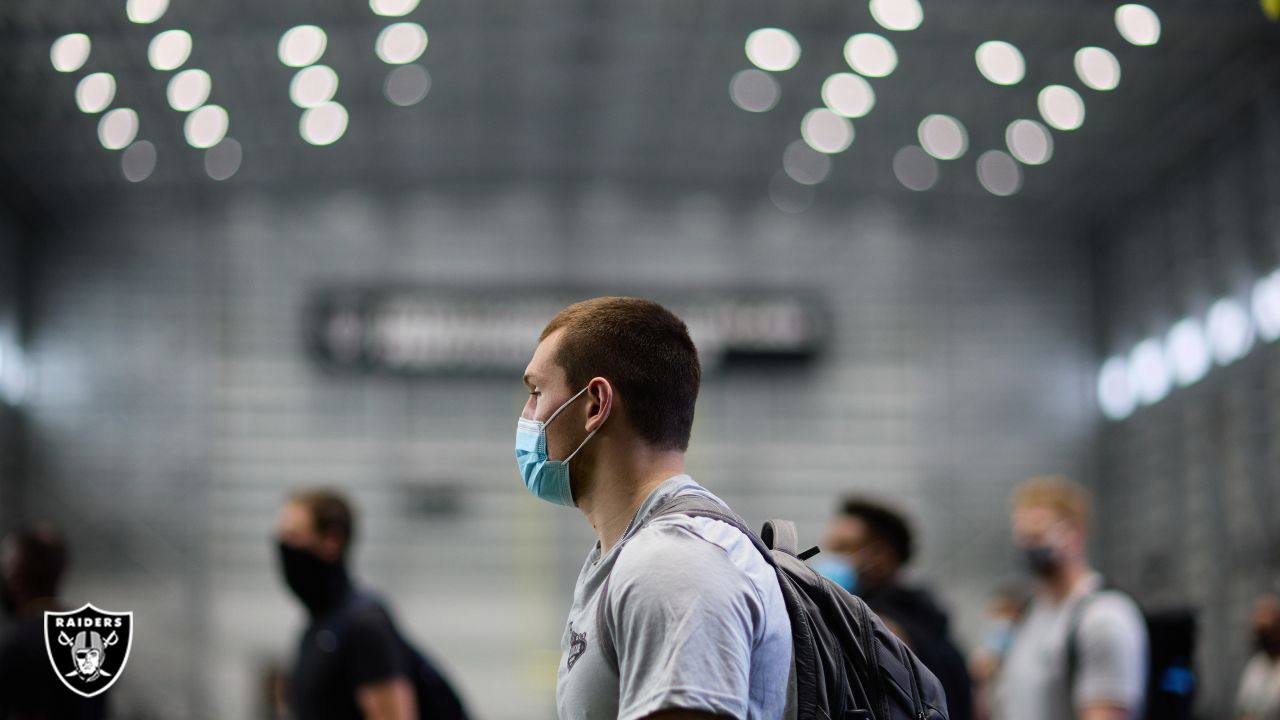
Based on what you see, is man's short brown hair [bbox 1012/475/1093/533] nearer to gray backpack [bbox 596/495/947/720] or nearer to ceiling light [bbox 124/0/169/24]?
gray backpack [bbox 596/495/947/720]

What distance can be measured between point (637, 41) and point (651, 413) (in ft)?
51.5

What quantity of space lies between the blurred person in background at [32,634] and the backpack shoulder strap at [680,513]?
105 cm

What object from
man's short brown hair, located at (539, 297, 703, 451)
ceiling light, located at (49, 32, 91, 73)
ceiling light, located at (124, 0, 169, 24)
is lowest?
man's short brown hair, located at (539, 297, 703, 451)

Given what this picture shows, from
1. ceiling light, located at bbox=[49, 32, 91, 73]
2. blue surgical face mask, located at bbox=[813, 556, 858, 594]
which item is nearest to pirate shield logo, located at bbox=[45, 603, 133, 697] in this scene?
blue surgical face mask, located at bbox=[813, 556, 858, 594]

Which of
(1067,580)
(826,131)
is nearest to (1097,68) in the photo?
(826,131)

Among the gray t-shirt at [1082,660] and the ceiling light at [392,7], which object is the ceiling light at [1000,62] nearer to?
the ceiling light at [392,7]

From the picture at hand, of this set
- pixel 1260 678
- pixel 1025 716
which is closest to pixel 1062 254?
pixel 1260 678

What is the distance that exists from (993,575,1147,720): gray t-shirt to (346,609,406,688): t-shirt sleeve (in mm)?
2362

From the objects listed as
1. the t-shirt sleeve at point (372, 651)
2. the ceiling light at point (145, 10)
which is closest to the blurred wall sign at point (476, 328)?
the ceiling light at point (145, 10)

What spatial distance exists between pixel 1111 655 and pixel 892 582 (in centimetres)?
80

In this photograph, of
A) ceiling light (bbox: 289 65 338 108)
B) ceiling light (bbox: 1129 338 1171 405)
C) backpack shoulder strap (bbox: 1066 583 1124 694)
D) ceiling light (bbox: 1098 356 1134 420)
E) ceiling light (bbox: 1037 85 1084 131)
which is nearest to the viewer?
backpack shoulder strap (bbox: 1066 583 1124 694)

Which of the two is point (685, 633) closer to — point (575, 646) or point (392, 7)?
point (575, 646)

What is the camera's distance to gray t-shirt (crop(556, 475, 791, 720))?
6.79 feet

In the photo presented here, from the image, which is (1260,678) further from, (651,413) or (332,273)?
(332,273)
